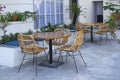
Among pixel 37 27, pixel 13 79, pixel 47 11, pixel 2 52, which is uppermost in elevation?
pixel 47 11

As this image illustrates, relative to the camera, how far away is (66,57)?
7441 millimetres

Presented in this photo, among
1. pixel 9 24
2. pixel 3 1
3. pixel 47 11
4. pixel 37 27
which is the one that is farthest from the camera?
pixel 47 11

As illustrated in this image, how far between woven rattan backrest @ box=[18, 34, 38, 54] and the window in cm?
467

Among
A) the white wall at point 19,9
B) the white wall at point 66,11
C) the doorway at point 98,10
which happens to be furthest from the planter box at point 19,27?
the doorway at point 98,10

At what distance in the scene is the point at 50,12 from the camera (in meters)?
11.6

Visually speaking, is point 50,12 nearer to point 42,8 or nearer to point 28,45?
point 42,8

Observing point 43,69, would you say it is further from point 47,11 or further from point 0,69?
point 47,11

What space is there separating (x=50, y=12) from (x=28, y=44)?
561 cm

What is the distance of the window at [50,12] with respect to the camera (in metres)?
11.0

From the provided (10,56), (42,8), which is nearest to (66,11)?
(42,8)

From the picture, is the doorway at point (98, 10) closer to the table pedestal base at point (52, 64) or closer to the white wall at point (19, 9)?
the white wall at point (19, 9)

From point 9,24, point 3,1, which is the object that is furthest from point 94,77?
point 3,1

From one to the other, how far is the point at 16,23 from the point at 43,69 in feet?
9.69

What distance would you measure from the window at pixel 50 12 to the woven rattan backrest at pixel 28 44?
4675 millimetres
